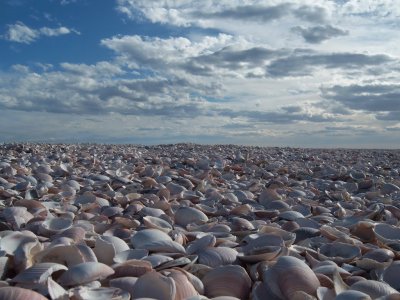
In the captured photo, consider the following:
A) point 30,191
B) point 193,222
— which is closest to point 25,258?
point 193,222

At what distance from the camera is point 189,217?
3.89 meters

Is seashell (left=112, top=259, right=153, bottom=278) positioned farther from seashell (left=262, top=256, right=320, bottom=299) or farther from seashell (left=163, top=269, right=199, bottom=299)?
seashell (left=262, top=256, right=320, bottom=299)

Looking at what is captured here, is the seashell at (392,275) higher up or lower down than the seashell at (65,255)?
lower down

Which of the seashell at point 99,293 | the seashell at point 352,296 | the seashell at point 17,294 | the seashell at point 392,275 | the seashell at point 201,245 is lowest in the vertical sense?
the seashell at point 392,275

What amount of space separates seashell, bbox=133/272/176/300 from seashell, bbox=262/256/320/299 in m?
0.55

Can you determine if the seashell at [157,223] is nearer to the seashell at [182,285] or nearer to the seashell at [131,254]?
the seashell at [131,254]

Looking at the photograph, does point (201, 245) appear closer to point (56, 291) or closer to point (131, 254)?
point (131, 254)

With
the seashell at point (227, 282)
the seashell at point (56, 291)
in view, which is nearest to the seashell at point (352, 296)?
the seashell at point (227, 282)

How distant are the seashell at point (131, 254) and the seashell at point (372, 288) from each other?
3.77 ft

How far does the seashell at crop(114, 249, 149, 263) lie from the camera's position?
2.51m

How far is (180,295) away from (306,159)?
38.2 ft

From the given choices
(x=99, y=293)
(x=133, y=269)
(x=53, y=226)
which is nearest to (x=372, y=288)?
(x=133, y=269)

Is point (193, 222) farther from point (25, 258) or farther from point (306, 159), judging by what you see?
point (306, 159)

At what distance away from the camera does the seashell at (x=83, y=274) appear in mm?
2062
